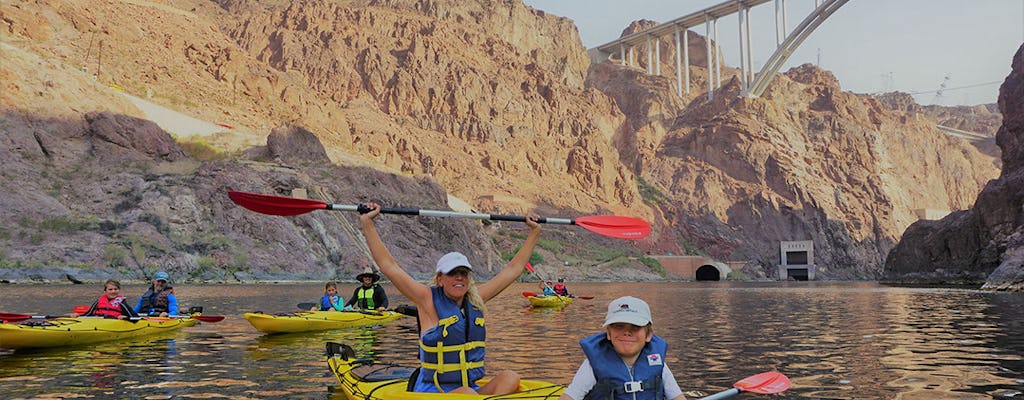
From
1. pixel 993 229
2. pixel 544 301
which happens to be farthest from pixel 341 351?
pixel 993 229

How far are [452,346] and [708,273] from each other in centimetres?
10257

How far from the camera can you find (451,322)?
7.62m

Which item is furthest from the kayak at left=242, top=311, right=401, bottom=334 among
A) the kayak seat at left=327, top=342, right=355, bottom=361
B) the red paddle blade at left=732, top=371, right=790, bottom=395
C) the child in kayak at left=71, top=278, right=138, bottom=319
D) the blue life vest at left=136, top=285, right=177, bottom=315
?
the red paddle blade at left=732, top=371, right=790, bottom=395

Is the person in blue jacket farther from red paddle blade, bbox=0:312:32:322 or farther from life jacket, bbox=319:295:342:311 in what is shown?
life jacket, bbox=319:295:342:311

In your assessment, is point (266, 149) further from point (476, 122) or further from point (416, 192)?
point (476, 122)

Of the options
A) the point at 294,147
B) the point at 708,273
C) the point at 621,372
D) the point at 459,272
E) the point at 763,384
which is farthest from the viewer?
the point at 708,273

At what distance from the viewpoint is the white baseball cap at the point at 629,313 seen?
5.73m

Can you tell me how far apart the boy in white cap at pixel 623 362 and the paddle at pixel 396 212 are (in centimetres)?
338

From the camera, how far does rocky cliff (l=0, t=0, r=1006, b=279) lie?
60781 mm

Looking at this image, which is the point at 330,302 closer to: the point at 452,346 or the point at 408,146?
the point at 452,346

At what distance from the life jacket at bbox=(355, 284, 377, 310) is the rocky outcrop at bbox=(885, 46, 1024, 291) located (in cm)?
3688

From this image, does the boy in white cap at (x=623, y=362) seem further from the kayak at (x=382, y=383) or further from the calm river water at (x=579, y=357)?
the calm river water at (x=579, y=357)

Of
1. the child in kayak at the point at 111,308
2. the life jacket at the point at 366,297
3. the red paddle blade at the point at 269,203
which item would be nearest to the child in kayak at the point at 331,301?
the life jacket at the point at 366,297

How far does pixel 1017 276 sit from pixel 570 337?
112ft
